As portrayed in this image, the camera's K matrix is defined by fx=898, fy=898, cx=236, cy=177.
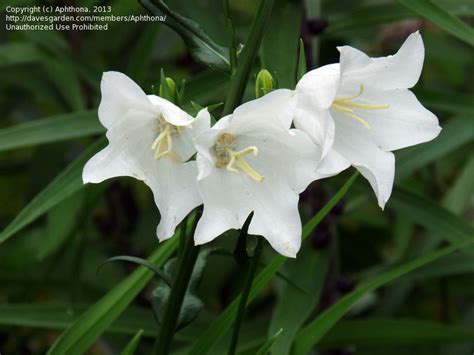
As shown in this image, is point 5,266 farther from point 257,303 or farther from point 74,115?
point 257,303

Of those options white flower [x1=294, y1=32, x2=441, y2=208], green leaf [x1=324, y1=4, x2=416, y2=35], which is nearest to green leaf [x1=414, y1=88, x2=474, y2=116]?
green leaf [x1=324, y1=4, x2=416, y2=35]

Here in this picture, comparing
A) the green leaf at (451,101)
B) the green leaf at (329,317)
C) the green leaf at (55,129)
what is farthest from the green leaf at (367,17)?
the green leaf at (329,317)

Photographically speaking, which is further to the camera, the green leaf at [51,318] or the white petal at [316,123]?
Answer: the green leaf at [51,318]

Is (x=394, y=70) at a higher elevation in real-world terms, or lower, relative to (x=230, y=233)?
higher

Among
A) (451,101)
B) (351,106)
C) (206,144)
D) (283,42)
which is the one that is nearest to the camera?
(206,144)

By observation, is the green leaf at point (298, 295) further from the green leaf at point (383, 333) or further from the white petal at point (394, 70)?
the white petal at point (394, 70)

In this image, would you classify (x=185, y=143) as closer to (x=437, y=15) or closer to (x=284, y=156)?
(x=284, y=156)

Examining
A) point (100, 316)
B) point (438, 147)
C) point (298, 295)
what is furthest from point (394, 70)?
point (438, 147)
